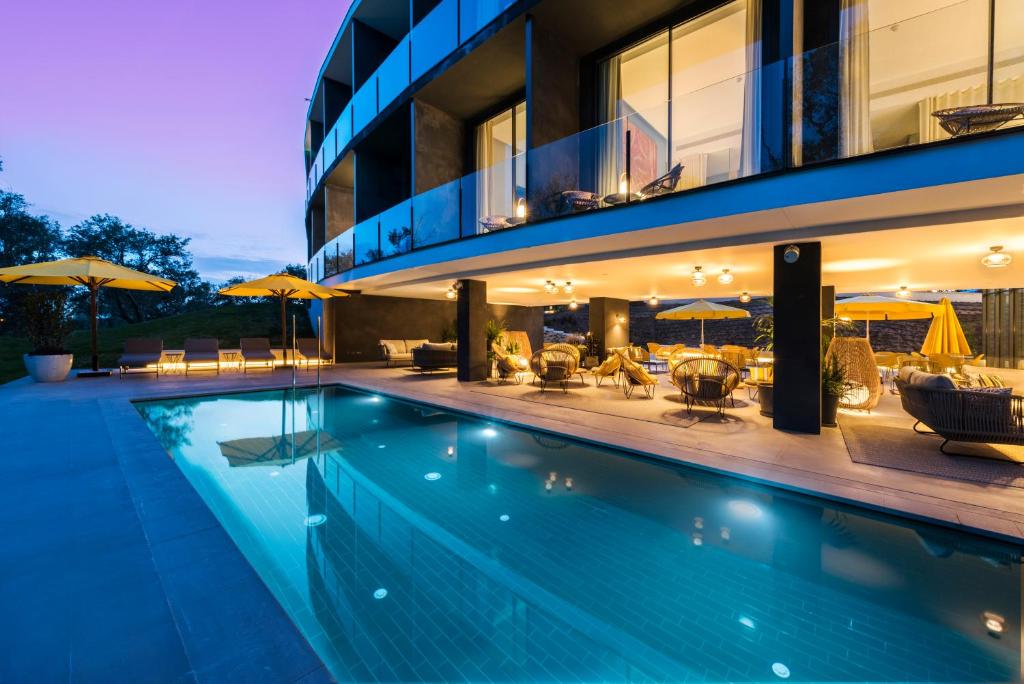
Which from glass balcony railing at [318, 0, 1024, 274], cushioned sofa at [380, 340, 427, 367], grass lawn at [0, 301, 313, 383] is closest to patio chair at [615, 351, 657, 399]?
glass balcony railing at [318, 0, 1024, 274]

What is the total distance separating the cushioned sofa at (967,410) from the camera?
4598 mm

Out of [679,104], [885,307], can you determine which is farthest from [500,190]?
[885,307]

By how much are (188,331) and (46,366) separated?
1055 cm

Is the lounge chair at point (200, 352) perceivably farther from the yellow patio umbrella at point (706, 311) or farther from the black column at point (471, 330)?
the yellow patio umbrella at point (706, 311)

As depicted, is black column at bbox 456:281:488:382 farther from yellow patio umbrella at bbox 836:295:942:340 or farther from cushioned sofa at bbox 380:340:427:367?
yellow patio umbrella at bbox 836:295:942:340

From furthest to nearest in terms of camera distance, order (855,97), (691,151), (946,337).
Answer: (946,337)
(691,151)
(855,97)

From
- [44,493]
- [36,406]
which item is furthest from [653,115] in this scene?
[36,406]

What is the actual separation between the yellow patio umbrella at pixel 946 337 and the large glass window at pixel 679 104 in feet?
32.7

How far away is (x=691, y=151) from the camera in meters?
5.91

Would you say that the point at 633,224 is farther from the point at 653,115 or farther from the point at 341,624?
A: the point at 341,624

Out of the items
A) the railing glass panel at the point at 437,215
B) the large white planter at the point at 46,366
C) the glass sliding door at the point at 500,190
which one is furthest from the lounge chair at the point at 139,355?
the glass sliding door at the point at 500,190

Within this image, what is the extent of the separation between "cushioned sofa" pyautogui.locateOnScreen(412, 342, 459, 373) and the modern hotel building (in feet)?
6.21

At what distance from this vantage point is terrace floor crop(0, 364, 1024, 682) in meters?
1.79

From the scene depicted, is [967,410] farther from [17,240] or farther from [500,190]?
[17,240]
